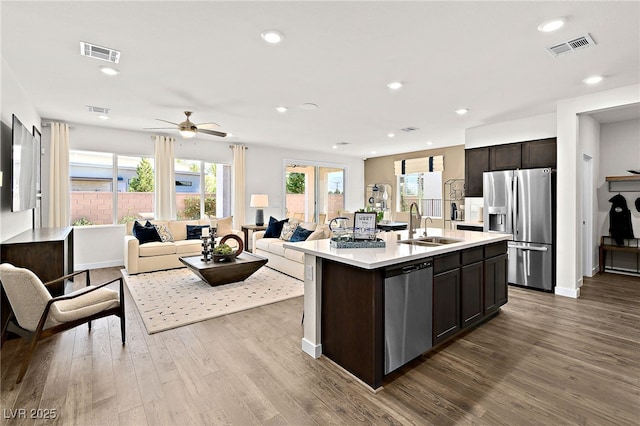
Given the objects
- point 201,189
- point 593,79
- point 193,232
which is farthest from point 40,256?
point 593,79

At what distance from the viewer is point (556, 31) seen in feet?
8.42

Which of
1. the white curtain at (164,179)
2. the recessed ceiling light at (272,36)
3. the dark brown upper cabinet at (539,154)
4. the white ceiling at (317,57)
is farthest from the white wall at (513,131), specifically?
the white curtain at (164,179)

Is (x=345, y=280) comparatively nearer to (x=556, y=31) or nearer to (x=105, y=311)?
(x=105, y=311)

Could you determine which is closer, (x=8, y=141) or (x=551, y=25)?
(x=551, y=25)

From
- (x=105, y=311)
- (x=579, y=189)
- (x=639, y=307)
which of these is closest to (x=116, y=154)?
(x=105, y=311)

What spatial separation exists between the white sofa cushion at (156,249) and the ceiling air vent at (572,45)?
5.94 m

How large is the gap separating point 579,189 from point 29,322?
240 inches

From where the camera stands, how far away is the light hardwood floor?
193 cm

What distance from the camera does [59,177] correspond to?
5555 mm

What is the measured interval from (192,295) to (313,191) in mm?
5730

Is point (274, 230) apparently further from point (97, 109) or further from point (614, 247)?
point (614, 247)

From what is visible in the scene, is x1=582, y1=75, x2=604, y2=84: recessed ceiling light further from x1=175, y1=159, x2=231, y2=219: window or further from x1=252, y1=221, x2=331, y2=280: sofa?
x1=175, y1=159, x2=231, y2=219: window

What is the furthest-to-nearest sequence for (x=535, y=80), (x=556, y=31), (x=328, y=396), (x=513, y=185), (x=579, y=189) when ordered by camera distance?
(x=513, y=185) → (x=579, y=189) → (x=535, y=80) → (x=556, y=31) → (x=328, y=396)

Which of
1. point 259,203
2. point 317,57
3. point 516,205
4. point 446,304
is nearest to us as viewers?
point 446,304
